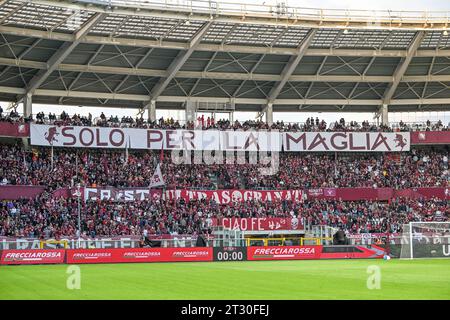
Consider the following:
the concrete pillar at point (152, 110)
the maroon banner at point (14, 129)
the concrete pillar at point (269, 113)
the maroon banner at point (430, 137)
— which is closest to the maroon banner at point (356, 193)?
the maroon banner at point (430, 137)

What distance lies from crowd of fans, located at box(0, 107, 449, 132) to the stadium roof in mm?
2390

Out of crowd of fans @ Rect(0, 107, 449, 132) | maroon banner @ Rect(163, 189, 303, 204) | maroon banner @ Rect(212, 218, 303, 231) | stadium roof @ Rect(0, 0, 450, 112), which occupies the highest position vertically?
stadium roof @ Rect(0, 0, 450, 112)

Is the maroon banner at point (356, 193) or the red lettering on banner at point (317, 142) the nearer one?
the maroon banner at point (356, 193)

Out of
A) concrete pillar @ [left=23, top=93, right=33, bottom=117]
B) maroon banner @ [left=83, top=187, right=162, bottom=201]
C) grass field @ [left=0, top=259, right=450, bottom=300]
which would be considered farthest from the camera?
concrete pillar @ [left=23, top=93, right=33, bottom=117]

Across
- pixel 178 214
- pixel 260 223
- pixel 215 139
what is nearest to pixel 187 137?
pixel 215 139

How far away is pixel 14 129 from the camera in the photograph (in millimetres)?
59656

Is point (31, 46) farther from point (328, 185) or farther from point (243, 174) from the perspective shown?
point (328, 185)

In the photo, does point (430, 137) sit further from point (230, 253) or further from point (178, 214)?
point (230, 253)

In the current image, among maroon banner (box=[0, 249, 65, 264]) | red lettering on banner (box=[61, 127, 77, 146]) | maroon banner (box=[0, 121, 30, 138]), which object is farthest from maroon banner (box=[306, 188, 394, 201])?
maroon banner (box=[0, 249, 65, 264])

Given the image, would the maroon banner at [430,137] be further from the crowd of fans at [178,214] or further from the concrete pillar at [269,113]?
the concrete pillar at [269,113]

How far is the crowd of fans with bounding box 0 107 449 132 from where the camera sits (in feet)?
204

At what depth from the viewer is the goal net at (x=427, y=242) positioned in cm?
4538

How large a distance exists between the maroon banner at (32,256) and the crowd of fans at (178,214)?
7144mm

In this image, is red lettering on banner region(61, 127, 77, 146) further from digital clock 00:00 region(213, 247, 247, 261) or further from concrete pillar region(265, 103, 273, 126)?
digital clock 00:00 region(213, 247, 247, 261)
